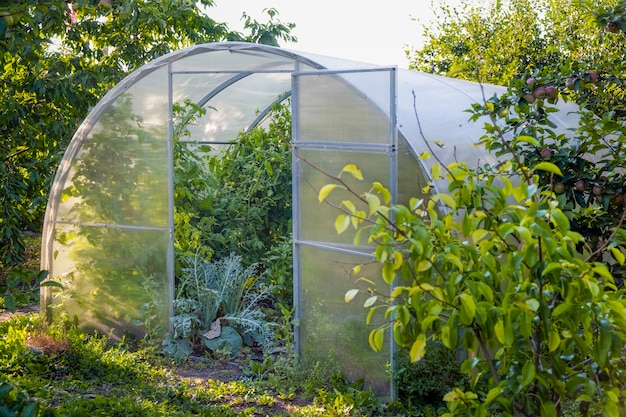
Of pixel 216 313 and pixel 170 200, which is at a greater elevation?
pixel 170 200

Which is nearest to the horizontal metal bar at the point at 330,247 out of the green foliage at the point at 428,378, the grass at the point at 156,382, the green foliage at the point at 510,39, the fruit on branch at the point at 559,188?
the green foliage at the point at 428,378

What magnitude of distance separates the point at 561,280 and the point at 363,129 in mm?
3303

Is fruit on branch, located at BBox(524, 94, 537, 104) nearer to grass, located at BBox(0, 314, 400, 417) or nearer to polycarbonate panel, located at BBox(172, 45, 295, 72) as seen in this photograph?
grass, located at BBox(0, 314, 400, 417)

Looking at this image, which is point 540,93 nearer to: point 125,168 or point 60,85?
point 125,168

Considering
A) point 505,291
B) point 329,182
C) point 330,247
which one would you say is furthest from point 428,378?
point 505,291

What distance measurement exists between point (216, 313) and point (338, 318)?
66.1 inches

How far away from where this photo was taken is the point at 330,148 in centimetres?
593

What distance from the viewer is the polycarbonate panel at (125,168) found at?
7.10 metres

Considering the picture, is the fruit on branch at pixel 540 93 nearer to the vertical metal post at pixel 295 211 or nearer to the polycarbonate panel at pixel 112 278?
the vertical metal post at pixel 295 211

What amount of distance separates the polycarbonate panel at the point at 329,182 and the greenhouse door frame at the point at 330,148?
0.02 metres

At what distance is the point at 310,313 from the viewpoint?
6.20 meters

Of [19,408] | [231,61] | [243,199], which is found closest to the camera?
[19,408]

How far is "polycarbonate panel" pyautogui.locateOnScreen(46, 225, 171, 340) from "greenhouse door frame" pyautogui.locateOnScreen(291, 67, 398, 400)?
4.60 feet

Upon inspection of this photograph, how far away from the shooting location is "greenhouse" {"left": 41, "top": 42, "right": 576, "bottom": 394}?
5.75m
